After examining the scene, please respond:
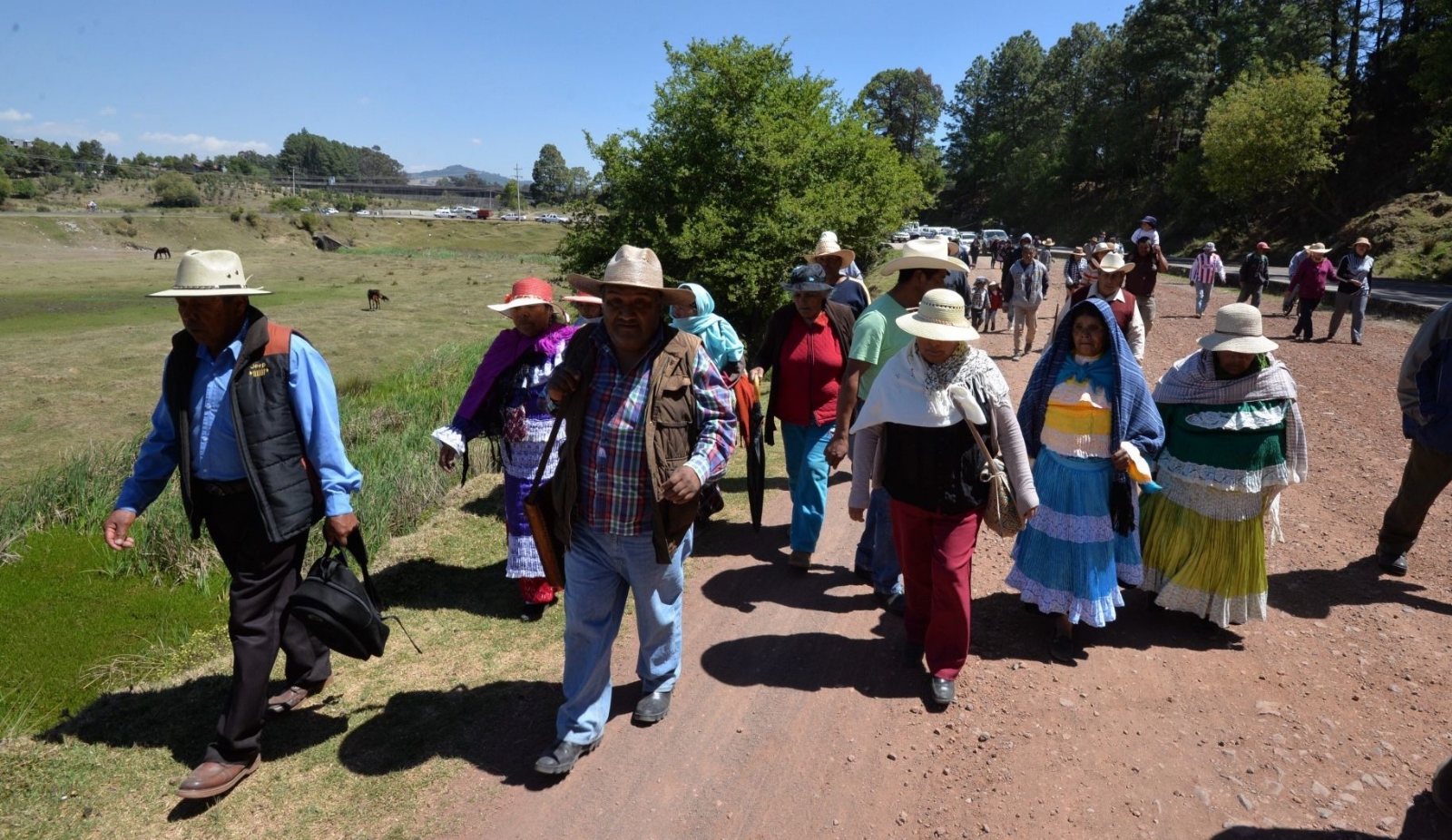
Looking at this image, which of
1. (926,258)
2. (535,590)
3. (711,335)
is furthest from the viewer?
(711,335)

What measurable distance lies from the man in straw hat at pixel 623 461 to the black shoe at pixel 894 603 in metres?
1.72

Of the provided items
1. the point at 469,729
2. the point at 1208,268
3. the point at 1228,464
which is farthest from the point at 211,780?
the point at 1208,268

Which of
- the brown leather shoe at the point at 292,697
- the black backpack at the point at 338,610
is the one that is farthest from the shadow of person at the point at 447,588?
the black backpack at the point at 338,610

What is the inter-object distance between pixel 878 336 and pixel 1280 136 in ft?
121

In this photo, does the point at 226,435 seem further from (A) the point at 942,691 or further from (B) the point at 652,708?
(A) the point at 942,691

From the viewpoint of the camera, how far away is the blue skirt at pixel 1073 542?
4086 mm

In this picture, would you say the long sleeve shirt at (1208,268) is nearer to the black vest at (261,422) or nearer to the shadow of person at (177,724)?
the black vest at (261,422)

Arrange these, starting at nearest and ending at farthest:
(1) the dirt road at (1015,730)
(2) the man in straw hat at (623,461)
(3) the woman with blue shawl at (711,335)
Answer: (1) the dirt road at (1015,730) → (2) the man in straw hat at (623,461) → (3) the woman with blue shawl at (711,335)

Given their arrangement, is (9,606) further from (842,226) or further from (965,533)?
(842,226)

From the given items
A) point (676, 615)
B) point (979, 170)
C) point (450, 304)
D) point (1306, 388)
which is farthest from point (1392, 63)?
point (676, 615)

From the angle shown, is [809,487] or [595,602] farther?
[809,487]

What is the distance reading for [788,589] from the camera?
505cm

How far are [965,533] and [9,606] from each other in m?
6.19

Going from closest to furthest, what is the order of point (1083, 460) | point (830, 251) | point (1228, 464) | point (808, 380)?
1. point (1083, 460)
2. point (1228, 464)
3. point (808, 380)
4. point (830, 251)
